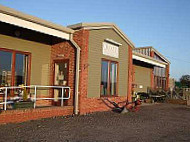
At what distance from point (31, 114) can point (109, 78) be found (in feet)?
16.2

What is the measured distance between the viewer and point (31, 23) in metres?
8.03

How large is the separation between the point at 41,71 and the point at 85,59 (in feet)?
7.43

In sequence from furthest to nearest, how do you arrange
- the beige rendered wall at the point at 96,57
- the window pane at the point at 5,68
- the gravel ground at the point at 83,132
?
the beige rendered wall at the point at 96,57
the window pane at the point at 5,68
the gravel ground at the point at 83,132

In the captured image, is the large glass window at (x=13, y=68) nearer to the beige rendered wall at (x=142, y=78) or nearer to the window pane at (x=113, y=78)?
the window pane at (x=113, y=78)

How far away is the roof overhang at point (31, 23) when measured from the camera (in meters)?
7.16

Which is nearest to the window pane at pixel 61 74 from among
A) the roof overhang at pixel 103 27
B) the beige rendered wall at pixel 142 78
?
the roof overhang at pixel 103 27

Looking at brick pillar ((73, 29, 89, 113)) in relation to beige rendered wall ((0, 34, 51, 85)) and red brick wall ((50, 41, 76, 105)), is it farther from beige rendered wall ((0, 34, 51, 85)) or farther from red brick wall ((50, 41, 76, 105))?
beige rendered wall ((0, 34, 51, 85))

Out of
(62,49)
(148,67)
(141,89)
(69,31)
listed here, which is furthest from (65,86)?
(148,67)

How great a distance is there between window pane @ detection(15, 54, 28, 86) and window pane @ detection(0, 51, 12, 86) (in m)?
0.33

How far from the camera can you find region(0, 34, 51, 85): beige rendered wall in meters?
8.84

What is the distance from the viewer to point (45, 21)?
848cm

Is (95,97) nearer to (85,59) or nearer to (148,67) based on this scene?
(85,59)

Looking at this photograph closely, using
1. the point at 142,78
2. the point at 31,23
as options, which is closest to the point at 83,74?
the point at 31,23

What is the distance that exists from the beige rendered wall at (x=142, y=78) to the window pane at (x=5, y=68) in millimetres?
11200
